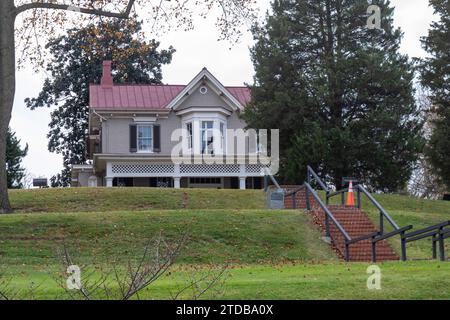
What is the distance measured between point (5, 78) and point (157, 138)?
18578 mm

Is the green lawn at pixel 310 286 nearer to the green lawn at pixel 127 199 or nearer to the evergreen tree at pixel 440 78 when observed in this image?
the green lawn at pixel 127 199

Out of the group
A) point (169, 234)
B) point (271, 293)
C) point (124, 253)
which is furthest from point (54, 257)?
point (271, 293)

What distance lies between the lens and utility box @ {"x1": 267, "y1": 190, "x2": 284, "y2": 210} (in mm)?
27703

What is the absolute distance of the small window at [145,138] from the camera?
4482 cm

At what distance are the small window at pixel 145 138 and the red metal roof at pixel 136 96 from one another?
111cm

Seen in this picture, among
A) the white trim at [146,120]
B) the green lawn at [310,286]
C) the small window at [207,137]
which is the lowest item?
the green lawn at [310,286]

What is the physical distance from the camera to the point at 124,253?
68.9ft

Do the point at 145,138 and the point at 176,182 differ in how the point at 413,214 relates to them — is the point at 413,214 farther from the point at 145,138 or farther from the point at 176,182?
the point at 145,138

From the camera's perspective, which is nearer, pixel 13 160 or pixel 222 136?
pixel 222 136

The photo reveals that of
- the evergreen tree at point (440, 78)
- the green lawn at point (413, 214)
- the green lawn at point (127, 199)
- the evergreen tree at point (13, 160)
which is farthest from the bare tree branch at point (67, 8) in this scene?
the evergreen tree at point (13, 160)

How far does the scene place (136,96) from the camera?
46.0 m

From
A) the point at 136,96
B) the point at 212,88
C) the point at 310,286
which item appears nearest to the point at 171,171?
the point at 212,88

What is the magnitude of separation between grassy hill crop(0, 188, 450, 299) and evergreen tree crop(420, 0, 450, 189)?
6277mm

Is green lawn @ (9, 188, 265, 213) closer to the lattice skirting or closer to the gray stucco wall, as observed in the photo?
the lattice skirting
